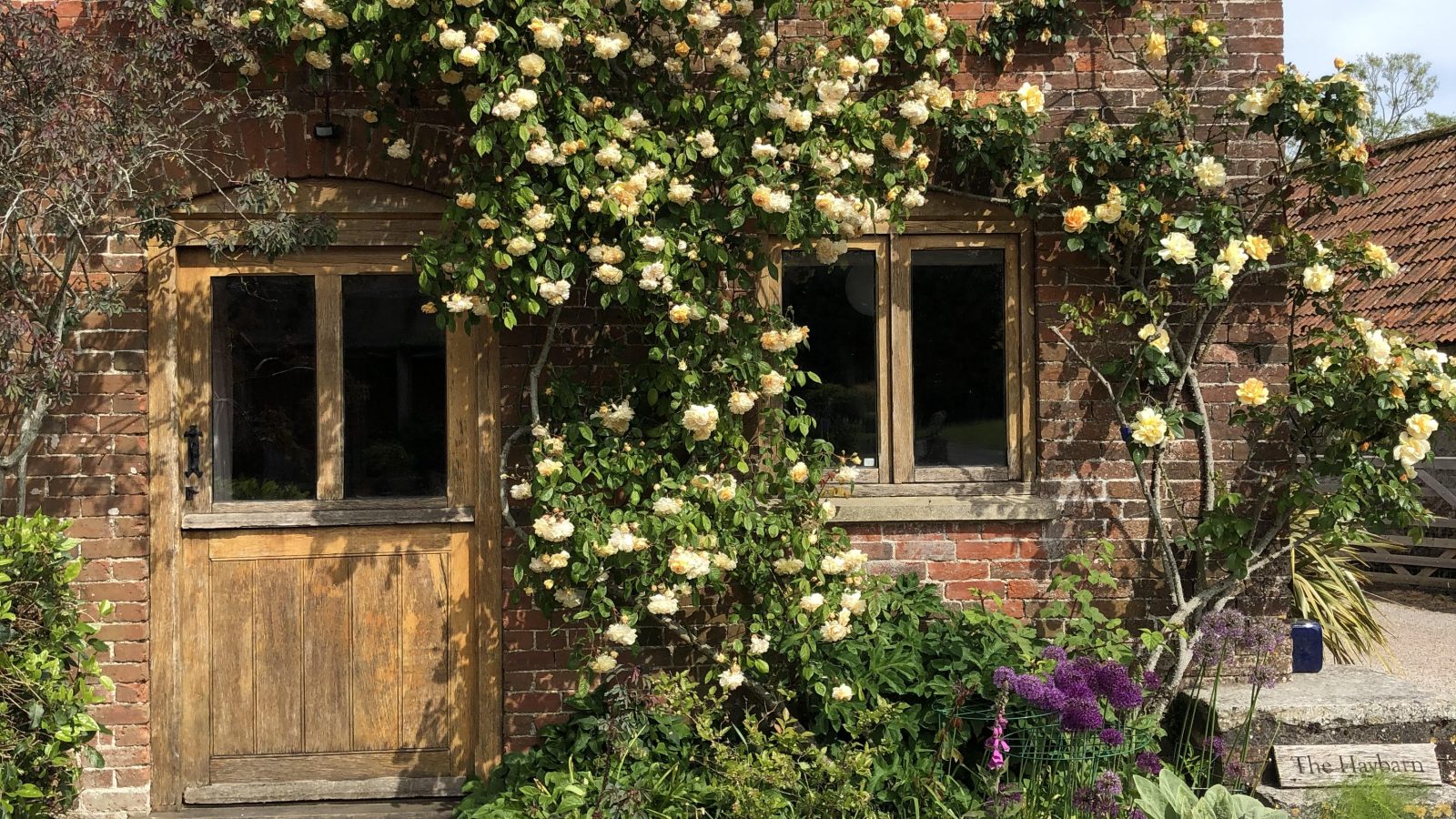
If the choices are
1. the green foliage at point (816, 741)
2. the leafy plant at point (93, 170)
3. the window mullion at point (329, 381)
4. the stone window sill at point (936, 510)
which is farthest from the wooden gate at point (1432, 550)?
the leafy plant at point (93, 170)

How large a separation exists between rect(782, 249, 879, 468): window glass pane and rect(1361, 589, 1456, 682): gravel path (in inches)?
175

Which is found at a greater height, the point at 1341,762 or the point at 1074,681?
the point at 1074,681

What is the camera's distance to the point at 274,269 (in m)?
4.88

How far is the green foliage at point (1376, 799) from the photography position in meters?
3.73

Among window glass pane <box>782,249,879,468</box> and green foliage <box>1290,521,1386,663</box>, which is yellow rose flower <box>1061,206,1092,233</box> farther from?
green foliage <box>1290,521,1386,663</box>

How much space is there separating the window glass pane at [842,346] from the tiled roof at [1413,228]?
6.57 meters

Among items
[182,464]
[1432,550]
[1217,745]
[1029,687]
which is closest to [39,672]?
[182,464]

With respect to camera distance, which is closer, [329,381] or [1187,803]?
[1187,803]

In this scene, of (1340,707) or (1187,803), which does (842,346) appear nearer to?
(1187,803)

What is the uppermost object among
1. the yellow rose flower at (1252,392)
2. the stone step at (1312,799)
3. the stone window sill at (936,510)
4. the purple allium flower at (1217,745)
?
the yellow rose flower at (1252,392)

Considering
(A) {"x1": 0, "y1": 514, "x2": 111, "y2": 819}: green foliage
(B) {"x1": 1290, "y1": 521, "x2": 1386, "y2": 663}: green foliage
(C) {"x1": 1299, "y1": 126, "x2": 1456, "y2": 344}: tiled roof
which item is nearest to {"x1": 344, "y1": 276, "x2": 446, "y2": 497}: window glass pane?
(A) {"x1": 0, "y1": 514, "x2": 111, "y2": 819}: green foliage

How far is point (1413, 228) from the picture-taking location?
11.4m

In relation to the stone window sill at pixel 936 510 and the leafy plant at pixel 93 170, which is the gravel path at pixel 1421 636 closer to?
the stone window sill at pixel 936 510

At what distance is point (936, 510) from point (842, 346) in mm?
831
